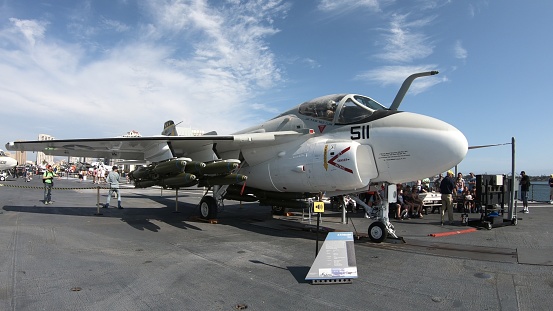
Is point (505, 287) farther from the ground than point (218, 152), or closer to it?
closer to it

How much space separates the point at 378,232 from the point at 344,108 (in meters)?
3.17

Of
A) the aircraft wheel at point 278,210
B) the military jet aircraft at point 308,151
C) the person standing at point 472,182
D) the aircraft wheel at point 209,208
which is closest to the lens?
the military jet aircraft at point 308,151

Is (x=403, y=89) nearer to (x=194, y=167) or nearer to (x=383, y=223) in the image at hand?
(x=383, y=223)

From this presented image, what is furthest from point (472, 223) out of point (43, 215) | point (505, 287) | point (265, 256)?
point (43, 215)

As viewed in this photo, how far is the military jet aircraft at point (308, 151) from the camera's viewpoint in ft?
24.8

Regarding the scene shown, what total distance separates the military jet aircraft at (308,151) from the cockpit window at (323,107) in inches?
1.1

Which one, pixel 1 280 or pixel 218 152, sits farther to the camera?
pixel 218 152

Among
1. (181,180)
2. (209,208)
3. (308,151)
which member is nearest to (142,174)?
(181,180)

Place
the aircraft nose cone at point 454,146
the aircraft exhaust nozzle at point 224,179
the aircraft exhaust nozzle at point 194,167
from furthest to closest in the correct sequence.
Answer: the aircraft exhaust nozzle at point 194,167 < the aircraft exhaust nozzle at point 224,179 < the aircraft nose cone at point 454,146

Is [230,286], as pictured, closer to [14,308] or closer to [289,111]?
[14,308]

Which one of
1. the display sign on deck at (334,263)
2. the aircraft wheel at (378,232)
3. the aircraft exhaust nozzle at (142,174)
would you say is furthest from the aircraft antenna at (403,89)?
the aircraft exhaust nozzle at (142,174)

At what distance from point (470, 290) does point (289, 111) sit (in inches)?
265

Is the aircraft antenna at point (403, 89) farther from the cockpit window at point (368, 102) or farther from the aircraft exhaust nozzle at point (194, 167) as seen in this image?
the aircraft exhaust nozzle at point (194, 167)

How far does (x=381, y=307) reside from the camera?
395 centimetres
